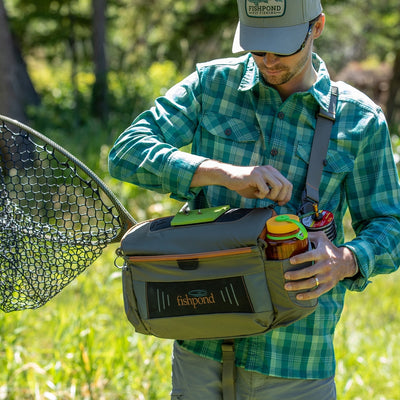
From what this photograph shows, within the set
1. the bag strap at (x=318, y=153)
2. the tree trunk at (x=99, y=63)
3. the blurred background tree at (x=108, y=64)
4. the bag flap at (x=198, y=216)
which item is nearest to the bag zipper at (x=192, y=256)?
the bag flap at (x=198, y=216)

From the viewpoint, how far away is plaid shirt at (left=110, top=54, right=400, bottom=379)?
1.98 m

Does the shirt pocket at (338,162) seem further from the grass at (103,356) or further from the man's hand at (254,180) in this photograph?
the grass at (103,356)

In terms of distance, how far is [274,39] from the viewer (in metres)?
1.92

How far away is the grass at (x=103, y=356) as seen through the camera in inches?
131

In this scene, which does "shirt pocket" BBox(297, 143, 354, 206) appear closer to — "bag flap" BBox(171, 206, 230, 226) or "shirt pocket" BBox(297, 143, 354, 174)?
"shirt pocket" BBox(297, 143, 354, 174)

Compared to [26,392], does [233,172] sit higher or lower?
higher

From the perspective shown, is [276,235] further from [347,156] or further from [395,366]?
[395,366]

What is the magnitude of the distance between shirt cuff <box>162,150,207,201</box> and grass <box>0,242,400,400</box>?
1.75 meters

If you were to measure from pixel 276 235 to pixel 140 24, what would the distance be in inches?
680

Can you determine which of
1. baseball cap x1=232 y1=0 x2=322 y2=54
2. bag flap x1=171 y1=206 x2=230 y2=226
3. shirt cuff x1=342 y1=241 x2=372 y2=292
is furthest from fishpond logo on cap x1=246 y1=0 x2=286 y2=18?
shirt cuff x1=342 y1=241 x2=372 y2=292

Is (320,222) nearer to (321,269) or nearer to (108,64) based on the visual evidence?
(321,269)

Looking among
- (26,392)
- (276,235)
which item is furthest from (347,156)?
(26,392)

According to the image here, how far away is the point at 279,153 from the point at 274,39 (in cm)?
39

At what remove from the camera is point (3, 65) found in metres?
7.11
